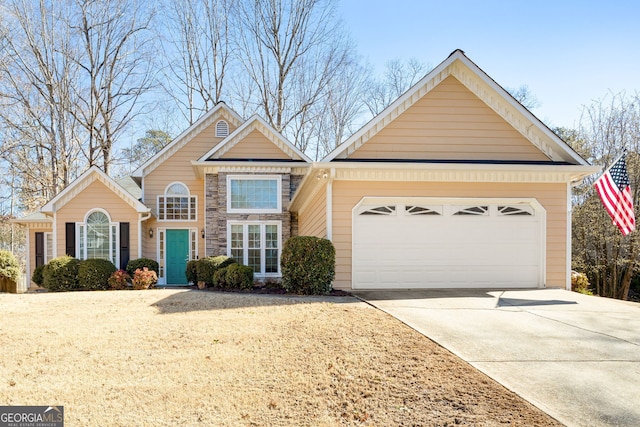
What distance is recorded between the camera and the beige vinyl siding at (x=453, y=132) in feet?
35.7

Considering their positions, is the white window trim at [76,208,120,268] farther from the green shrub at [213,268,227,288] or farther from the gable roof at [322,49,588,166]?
the gable roof at [322,49,588,166]

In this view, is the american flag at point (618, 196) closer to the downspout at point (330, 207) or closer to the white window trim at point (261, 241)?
the downspout at point (330, 207)

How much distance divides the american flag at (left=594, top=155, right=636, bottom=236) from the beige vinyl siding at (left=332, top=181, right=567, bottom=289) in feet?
4.09

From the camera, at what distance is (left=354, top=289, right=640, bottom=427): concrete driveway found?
11.8ft

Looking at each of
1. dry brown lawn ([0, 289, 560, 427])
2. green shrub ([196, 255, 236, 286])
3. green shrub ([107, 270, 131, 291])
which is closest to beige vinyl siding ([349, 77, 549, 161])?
dry brown lawn ([0, 289, 560, 427])

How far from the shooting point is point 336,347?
528 centimetres

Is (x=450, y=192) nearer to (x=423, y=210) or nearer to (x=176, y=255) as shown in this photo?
(x=423, y=210)

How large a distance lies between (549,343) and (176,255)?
566 inches

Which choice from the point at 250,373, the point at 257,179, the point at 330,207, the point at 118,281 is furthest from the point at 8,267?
the point at 250,373

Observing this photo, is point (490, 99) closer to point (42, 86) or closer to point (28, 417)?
point (28, 417)

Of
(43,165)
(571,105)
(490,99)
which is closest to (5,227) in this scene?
(43,165)

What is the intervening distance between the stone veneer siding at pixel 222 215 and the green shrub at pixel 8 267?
691cm

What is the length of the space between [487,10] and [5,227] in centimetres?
3774

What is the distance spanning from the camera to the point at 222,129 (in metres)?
17.6
